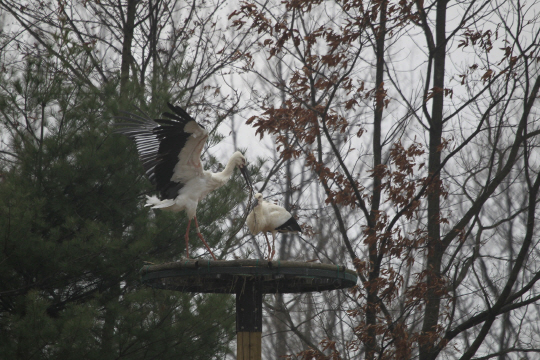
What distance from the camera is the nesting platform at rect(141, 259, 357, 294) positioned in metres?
4.25

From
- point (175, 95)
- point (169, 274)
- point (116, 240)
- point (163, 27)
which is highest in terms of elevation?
point (163, 27)

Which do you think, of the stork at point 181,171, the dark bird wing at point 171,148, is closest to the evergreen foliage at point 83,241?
the dark bird wing at point 171,148

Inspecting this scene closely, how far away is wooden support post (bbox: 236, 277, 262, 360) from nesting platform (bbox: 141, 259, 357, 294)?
0.05m

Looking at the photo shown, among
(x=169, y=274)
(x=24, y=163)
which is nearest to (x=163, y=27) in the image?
(x=24, y=163)

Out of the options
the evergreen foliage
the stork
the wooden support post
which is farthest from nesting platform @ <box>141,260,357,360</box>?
the evergreen foliage

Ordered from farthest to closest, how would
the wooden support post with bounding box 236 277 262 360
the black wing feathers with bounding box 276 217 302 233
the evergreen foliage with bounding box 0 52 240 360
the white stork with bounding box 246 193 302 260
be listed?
the evergreen foliage with bounding box 0 52 240 360 → the black wing feathers with bounding box 276 217 302 233 → the white stork with bounding box 246 193 302 260 → the wooden support post with bounding box 236 277 262 360

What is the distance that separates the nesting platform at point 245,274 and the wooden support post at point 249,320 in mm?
54

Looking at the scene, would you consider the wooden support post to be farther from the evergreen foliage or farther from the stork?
the evergreen foliage

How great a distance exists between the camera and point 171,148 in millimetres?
5410

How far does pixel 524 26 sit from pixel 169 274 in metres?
4.60

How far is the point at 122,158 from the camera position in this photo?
734cm

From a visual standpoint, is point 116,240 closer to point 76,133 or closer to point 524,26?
point 76,133

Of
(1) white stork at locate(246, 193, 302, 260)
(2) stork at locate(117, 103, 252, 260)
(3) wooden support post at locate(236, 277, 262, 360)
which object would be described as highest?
(2) stork at locate(117, 103, 252, 260)

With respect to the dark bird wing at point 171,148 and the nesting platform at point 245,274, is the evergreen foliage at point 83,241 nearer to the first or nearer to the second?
the dark bird wing at point 171,148
